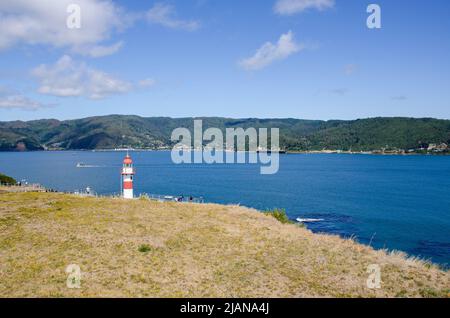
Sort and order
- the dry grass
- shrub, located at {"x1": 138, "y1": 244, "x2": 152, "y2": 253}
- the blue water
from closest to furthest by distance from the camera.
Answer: the dry grass < shrub, located at {"x1": 138, "y1": 244, "x2": 152, "y2": 253} < the blue water

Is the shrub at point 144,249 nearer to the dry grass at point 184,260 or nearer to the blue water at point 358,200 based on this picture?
the dry grass at point 184,260

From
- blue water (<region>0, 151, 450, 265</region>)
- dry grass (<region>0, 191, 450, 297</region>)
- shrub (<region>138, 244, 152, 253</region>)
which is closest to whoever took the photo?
dry grass (<region>0, 191, 450, 297</region>)

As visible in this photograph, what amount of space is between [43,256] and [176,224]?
1050cm

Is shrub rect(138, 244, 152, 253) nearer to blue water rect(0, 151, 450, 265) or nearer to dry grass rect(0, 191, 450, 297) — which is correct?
dry grass rect(0, 191, 450, 297)

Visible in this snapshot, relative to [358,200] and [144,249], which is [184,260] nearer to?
[144,249]

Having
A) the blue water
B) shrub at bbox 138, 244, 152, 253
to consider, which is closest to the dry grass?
shrub at bbox 138, 244, 152, 253

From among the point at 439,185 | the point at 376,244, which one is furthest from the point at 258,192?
the point at 439,185

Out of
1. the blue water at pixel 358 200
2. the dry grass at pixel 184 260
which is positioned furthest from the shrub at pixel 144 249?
the blue water at pixel 358 200

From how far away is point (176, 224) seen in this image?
29672 millimetres

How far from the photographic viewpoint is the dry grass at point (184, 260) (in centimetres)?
1702

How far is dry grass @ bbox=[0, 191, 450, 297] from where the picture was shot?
55.8 feet

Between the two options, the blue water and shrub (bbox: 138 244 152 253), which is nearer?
shrub (bbox: 138 244 152 253)

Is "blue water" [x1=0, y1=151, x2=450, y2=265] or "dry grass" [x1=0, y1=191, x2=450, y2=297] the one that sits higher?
"dry grass" [x1=0, y1=191, x2=450, y2=297]
